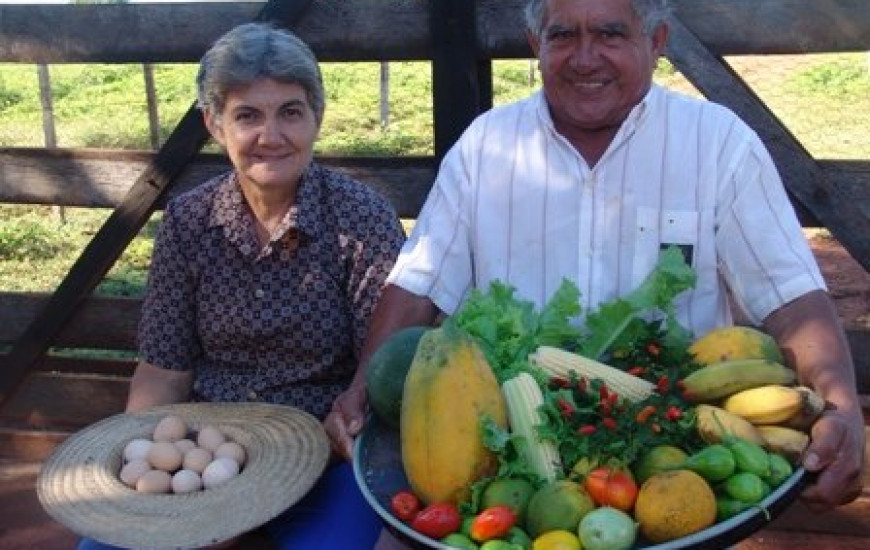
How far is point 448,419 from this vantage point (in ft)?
6.75

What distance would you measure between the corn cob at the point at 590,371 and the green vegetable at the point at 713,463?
0.24 metres

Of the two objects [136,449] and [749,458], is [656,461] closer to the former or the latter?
[749,458]

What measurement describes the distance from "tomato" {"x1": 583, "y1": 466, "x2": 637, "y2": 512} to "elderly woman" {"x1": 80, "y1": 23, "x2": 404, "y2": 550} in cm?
114

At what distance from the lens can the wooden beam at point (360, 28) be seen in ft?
12.0

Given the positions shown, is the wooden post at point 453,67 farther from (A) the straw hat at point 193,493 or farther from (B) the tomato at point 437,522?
(B) the tomato at point 437,522

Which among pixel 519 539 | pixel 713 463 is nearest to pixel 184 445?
pixel 519 539

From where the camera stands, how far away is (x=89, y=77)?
52.2 feet

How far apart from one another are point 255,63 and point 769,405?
1685 mm

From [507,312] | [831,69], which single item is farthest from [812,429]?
[831,69]

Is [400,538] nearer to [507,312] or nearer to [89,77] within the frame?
[507,312]

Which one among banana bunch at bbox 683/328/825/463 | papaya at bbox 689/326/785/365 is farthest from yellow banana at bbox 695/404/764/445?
papaya at bbox 689/326/785/365

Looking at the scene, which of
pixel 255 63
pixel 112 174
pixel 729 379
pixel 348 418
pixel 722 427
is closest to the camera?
pixel 722 427

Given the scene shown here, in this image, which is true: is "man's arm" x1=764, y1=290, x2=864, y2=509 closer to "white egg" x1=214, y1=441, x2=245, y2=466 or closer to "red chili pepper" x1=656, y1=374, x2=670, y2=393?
"red chili pepper" x1=656, y1=374, x2=670, y2=393

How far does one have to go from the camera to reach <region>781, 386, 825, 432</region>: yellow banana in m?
2.09
